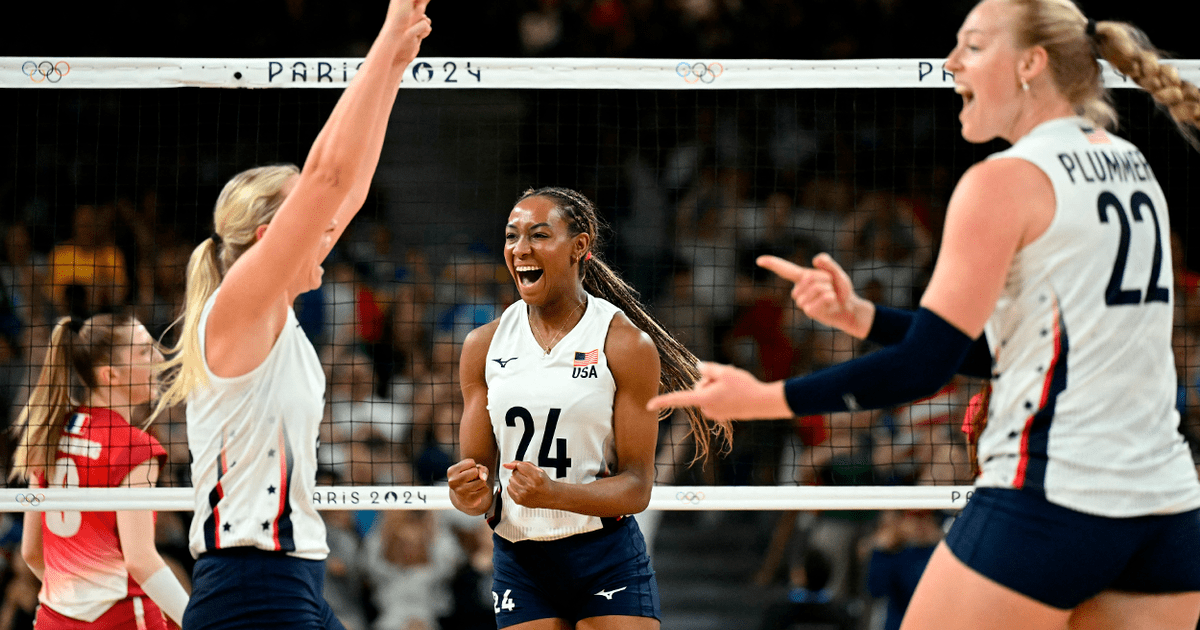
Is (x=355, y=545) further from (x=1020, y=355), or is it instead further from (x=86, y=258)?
(x=1020, y=355)

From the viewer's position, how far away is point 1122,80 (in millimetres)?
4719

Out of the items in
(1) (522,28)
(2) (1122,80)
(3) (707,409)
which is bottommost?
(3) (707,409)

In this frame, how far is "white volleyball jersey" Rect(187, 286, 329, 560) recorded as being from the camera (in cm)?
290

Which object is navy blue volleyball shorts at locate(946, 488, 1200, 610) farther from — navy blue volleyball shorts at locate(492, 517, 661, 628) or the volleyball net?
the volleyball net

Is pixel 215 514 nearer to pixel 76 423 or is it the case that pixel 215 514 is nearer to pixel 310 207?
pixel 310 207

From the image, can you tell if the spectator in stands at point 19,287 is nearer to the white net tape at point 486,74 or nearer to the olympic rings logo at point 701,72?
the white net tape at point 486,74

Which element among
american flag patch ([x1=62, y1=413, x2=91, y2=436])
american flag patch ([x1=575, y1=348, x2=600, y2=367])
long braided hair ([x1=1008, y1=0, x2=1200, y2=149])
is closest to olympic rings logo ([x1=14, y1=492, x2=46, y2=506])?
american flag patch ([x1=62, y1=413, x2=91, y2=436])

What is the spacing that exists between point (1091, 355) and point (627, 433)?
1802 mm

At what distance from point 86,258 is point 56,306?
523mm

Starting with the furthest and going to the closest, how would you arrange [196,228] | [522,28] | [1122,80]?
[522,28], [196,228], [1122,80]

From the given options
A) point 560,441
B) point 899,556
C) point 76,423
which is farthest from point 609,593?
point 899,556

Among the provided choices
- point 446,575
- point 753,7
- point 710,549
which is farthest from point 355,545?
point 753,7

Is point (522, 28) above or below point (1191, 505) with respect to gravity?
above

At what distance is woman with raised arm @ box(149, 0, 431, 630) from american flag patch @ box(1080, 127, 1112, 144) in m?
1.68
